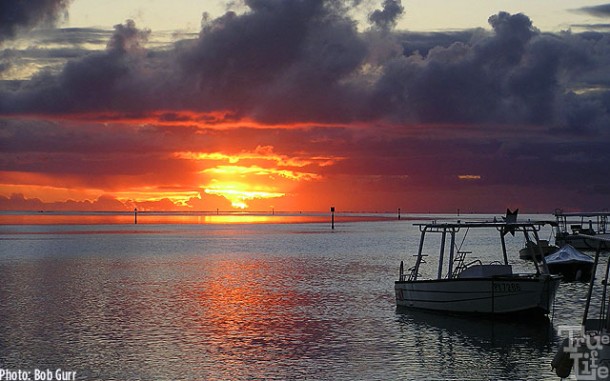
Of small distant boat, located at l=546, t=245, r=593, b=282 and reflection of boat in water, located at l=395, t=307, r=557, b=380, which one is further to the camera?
small distant boat, located at l=546, t=245, r=593, b=282

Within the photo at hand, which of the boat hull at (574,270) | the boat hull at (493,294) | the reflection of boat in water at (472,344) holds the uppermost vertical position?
the boat hull at (493,294)

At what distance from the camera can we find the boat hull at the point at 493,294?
39.4 m

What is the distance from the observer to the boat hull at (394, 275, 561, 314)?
39.4m

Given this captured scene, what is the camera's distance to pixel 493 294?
40.2 meters

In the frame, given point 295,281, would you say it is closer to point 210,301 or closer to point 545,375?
point 210,301

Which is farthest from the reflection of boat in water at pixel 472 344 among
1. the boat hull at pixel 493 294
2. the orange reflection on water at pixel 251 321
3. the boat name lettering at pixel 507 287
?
the orange reflection on water at pixel 251 321

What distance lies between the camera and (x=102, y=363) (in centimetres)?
3094

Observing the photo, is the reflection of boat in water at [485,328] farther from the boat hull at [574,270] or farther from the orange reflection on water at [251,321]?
the boat hull at [574,270]

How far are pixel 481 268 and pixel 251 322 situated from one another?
13019 mm

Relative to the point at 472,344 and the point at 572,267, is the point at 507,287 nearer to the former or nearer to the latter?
the point at 472,344

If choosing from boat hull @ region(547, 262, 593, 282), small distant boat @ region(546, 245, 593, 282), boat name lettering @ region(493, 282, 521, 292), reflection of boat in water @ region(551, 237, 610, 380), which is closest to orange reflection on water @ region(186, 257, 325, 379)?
boat name lettering @ region(493, 282, 521, 292)

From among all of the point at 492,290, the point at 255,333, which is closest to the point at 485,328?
the point at 492,290

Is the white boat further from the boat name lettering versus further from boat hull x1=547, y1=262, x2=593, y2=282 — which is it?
boat hull x1=547, y1=262, x2=593, y2=282

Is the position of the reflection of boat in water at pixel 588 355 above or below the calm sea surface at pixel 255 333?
above
